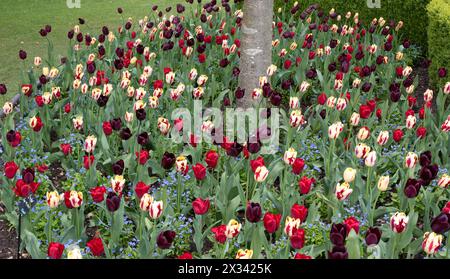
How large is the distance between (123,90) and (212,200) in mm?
1959

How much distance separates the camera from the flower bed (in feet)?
10.9

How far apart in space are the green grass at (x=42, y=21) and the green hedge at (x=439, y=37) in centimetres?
451

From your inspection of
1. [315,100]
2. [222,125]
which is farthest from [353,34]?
[222,125]

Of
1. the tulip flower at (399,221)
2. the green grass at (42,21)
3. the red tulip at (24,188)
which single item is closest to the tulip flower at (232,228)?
the tulip flower at (399,221)

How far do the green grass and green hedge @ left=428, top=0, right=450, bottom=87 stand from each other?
4508mm

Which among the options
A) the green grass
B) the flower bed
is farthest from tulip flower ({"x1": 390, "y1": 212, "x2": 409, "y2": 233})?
the green grass

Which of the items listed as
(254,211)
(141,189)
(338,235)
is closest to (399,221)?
(338,235)

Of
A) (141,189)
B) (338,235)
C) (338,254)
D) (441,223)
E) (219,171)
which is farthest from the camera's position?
(219,171)

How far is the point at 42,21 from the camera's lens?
1079 cm

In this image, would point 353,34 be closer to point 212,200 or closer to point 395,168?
point 395,168

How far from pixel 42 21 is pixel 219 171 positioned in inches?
288

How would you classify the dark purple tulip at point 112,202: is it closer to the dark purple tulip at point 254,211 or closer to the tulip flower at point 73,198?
the tulip flower at point 73,198

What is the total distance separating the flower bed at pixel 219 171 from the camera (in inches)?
131

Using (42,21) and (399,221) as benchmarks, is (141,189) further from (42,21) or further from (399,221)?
(42,21)
